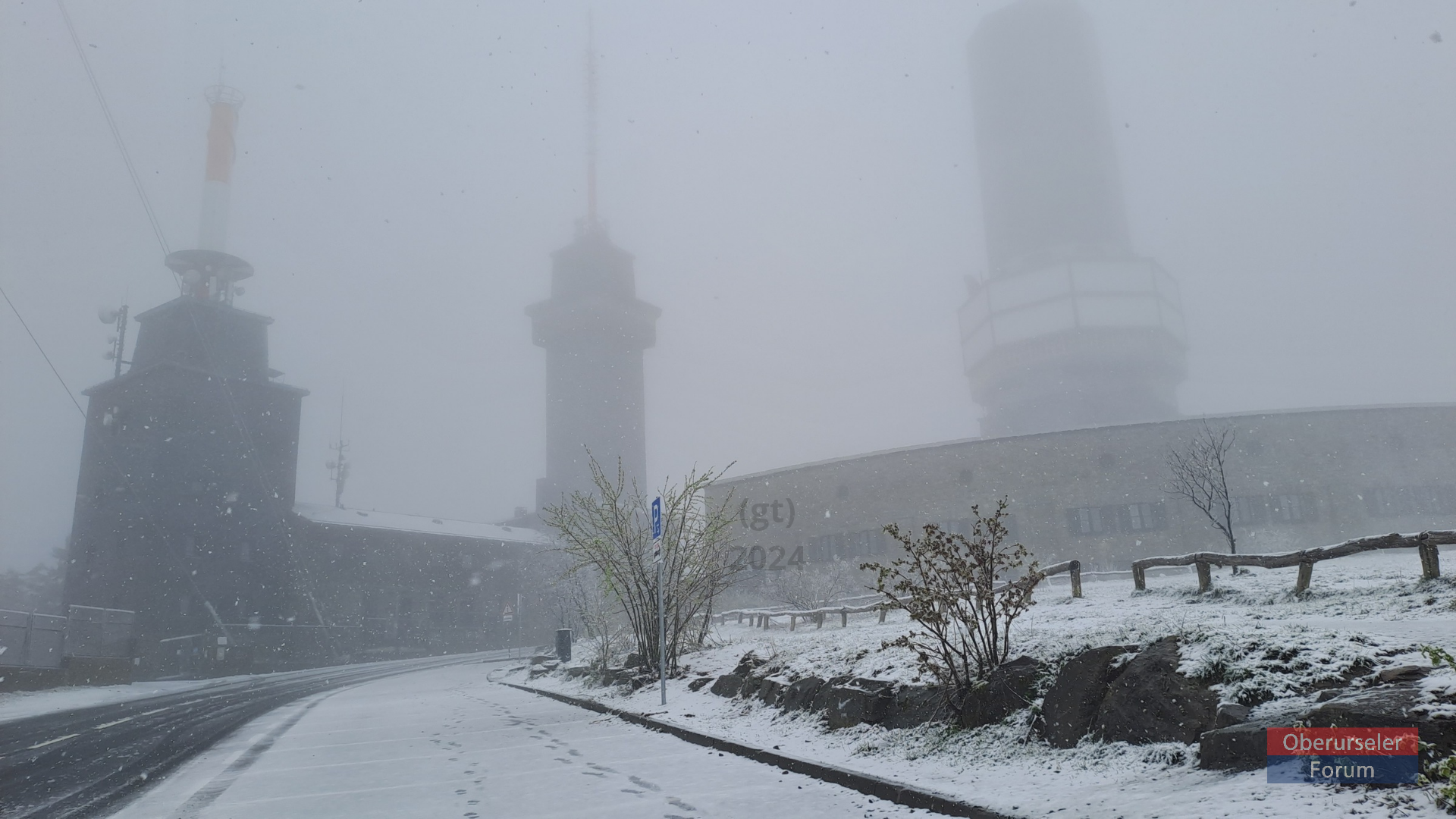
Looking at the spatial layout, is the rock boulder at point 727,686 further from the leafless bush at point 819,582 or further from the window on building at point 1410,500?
the window on building at point 1410,500

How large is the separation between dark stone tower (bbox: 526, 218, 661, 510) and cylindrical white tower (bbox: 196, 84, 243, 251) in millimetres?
44462

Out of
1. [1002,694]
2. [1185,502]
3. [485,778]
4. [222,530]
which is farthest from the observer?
[222,530]

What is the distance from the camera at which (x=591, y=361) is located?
105m

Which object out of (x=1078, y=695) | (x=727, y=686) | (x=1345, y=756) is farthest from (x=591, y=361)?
(x=1345, y=756)

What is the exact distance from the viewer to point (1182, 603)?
10.8 m

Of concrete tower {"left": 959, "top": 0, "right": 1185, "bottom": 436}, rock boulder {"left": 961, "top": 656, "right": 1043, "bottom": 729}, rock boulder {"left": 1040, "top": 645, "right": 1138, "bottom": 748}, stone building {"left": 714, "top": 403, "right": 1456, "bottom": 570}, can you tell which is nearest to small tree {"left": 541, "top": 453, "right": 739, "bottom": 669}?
rock boulder {"left": 961, "top": 656, "right": 1043, "bottom": 729}

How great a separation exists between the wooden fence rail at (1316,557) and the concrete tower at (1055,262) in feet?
219

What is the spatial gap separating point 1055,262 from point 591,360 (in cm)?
5465

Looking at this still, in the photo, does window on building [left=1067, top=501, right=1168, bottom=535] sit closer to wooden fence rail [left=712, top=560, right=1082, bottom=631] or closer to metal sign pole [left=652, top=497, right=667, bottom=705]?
wooden fence rail [left=712, top=560, right=1082, bottom=631]

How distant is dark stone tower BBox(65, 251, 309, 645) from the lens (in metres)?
44.3

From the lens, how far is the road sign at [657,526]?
39.4ft

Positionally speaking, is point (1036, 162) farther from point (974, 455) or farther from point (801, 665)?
point (801, 665)

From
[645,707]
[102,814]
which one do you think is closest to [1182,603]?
[645,707]

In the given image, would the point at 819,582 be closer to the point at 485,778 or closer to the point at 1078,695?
the point at 485,778
